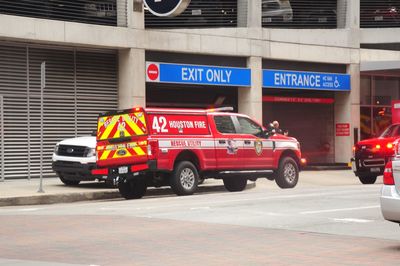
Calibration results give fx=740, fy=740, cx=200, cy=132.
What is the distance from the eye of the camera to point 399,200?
9.05 meters

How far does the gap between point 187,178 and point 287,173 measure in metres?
3.66

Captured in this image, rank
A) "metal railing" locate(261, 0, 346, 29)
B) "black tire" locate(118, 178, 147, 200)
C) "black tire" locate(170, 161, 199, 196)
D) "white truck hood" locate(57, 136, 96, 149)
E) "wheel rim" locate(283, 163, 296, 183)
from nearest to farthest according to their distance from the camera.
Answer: "black tire" locate(170, 161, 199, 196)
"black tire" locate(118, 178, 147, 200)
"white truck hood" locate(57, 136, 96, 149)
"wheel rim" locate(283, 163, 296, 183)
"metal railing" locate(261, 0, 346, 29)

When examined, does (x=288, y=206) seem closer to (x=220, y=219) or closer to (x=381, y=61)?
(x=220, y=219)

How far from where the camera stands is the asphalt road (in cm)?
877

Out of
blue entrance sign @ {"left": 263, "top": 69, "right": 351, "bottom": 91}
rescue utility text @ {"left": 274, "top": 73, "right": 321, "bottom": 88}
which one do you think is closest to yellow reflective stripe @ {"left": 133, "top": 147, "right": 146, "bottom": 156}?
blue entrance sign @ {"left": 263, "top": 69, "right": 351, "bottom": 91}

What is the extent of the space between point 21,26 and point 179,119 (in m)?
7.54

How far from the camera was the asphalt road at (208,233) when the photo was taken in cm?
877

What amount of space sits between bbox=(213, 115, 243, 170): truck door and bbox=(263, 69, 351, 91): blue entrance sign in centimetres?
1030

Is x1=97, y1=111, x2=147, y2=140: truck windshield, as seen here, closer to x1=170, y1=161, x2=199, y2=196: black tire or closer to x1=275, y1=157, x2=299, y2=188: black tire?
x1=170, y1=161, x2=199, y2=196: black tire

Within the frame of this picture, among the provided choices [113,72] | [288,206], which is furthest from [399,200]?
[113,72]

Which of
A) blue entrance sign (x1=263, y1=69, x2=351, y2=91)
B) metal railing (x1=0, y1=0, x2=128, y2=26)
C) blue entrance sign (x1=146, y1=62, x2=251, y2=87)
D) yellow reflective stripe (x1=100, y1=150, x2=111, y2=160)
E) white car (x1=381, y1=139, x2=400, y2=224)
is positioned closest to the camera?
white car (x1=381, y1=139, x2=400, y2=224)

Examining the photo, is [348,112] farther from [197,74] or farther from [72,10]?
[72,10]

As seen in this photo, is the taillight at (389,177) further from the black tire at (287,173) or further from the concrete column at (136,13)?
the concrete column at (136,13)

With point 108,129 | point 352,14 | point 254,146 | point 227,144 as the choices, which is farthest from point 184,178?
point 352,14
